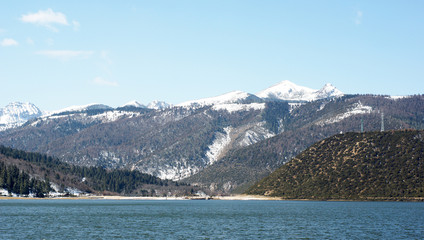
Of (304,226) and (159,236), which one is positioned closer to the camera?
(159,236)

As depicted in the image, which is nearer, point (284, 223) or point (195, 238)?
point (195, 238)

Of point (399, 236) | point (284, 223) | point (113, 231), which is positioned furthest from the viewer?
point (284, 223)

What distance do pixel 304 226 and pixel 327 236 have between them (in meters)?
22.9

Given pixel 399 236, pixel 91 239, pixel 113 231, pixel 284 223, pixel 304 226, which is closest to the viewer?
pixel 91 239

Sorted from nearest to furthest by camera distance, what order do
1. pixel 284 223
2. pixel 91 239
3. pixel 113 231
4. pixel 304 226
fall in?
pixel 91 239
pixel 113 231
pixel 304 226
pixel 284 223

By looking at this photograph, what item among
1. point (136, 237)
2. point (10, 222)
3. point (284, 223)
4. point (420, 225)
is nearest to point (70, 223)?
point (10, 222)

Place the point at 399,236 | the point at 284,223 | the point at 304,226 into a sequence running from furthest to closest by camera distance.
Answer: the point at 284,223 < the point at 304,226 < the point at 399,236

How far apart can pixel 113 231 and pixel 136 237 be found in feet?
42.3

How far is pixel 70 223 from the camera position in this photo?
13425 centimetres

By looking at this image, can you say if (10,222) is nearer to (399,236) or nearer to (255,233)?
(255,233)

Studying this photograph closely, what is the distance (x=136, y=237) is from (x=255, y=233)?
83.1 ft

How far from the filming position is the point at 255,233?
368ft

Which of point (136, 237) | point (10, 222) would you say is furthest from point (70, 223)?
point (136, 237)

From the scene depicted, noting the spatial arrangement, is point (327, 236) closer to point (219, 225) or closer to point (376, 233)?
point (376, 233)
